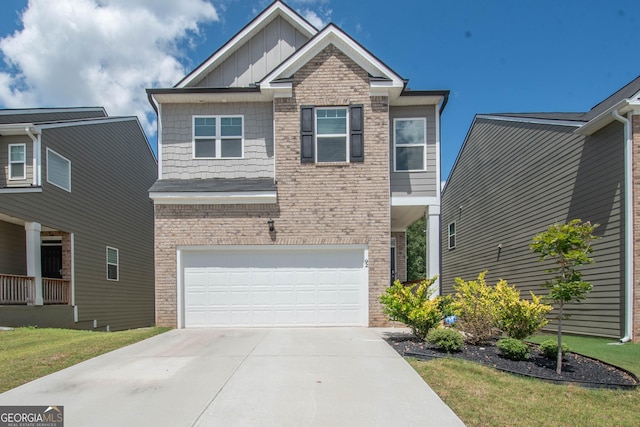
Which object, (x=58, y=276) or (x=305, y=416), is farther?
(x=58, y=276)

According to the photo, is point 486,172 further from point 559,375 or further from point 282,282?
point 559,375

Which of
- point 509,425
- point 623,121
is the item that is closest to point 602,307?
point 623,121

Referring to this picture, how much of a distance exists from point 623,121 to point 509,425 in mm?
7848

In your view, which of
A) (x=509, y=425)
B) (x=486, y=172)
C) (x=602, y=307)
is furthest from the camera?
(x=486, y=172)

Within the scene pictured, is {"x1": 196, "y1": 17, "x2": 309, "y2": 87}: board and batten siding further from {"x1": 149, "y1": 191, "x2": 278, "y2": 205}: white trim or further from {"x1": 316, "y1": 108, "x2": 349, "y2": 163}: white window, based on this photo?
{"x1": 149, "y1": 191, "x2": 278, "y2": 205}: white trim

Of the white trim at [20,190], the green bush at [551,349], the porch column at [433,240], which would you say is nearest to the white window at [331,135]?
the porch column at [433,240]

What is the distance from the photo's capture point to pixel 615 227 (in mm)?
9938

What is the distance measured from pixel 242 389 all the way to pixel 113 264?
15023 millimetres

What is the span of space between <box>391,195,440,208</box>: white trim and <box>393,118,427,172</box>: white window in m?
0.76

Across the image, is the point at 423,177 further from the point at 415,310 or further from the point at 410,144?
the point at 415,310

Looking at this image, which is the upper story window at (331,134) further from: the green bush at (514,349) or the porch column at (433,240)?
the green bush at (514,349)

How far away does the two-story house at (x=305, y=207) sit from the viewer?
38.6ft

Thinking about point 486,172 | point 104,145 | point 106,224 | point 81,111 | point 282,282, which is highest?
point 81,111

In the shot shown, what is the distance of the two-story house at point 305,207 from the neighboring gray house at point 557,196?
3347mm
